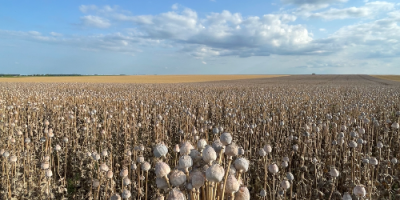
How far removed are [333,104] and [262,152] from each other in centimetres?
1107

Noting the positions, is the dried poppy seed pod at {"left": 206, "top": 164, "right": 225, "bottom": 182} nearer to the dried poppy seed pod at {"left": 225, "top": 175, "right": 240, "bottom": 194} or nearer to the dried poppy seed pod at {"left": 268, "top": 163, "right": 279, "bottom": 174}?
the dried poppy seed pod at {"left": 225, "top": 175, "right": 240, "bottom": 194}

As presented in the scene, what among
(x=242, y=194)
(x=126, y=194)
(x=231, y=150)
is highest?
(x=231, y=150)

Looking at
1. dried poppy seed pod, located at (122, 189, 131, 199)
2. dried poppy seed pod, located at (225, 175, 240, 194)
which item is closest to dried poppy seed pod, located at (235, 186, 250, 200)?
dried poppy seed pod, located at (225, 175, 240, 194)

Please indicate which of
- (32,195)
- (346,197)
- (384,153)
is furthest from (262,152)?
(384,153)

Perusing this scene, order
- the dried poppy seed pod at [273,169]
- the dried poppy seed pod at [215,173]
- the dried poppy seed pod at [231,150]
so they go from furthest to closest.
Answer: the dried poppy seed pod at [273,169], the dried poppy seed pod at [231,150], the dried poppy seed pod at [215,173]

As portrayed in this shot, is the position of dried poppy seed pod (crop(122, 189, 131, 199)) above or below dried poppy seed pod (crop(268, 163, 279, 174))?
below

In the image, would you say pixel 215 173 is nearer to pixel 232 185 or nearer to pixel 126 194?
pixel 232 185

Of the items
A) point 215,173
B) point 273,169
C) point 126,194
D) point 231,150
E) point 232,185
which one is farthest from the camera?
point 273,169

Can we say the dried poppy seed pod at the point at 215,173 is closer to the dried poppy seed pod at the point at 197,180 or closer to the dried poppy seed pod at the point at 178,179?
the dried poppy seed pod at the point at 197,180

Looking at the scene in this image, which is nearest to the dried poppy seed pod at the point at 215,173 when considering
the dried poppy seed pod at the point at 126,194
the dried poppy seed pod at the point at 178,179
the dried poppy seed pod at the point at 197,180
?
the dried poppy seed pod at the point at 197,180

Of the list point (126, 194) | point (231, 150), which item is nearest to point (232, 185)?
point (231, 150)

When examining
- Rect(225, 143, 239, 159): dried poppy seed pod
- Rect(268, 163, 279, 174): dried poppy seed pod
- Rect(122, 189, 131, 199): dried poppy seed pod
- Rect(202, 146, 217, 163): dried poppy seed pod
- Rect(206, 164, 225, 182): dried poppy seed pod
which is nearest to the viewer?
Rect(206, 164, 225, 182): dried poppy seed pod

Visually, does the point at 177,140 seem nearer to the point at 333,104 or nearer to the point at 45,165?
the point at 45,165

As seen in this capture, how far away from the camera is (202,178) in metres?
1.54
